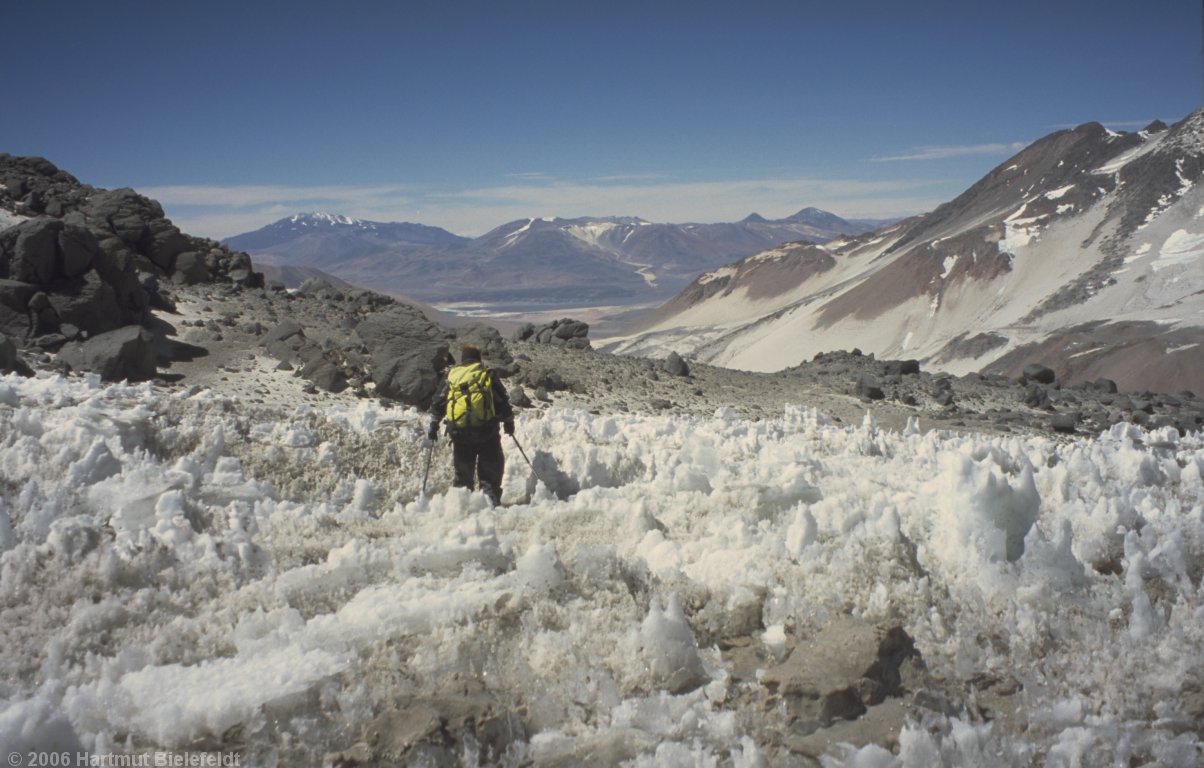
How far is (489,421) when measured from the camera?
5676 millimetres

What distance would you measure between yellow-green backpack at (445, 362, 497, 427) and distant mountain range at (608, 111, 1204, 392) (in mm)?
28880

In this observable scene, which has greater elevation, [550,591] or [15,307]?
[15,307]

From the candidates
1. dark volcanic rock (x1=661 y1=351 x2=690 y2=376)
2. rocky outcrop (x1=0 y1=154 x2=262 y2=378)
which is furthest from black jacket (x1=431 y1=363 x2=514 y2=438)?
dark volcanic rock (x1=661 y1=351 x2=690 y2=376)

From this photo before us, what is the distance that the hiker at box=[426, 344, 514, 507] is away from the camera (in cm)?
564

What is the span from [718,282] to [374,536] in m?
105

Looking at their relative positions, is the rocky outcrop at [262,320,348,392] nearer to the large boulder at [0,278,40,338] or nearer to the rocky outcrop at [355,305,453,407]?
the rocky outcrop at [355,305,453,407]

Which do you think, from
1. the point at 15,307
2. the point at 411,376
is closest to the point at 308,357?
the point at 411,376

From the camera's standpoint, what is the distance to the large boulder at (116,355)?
915 cm
